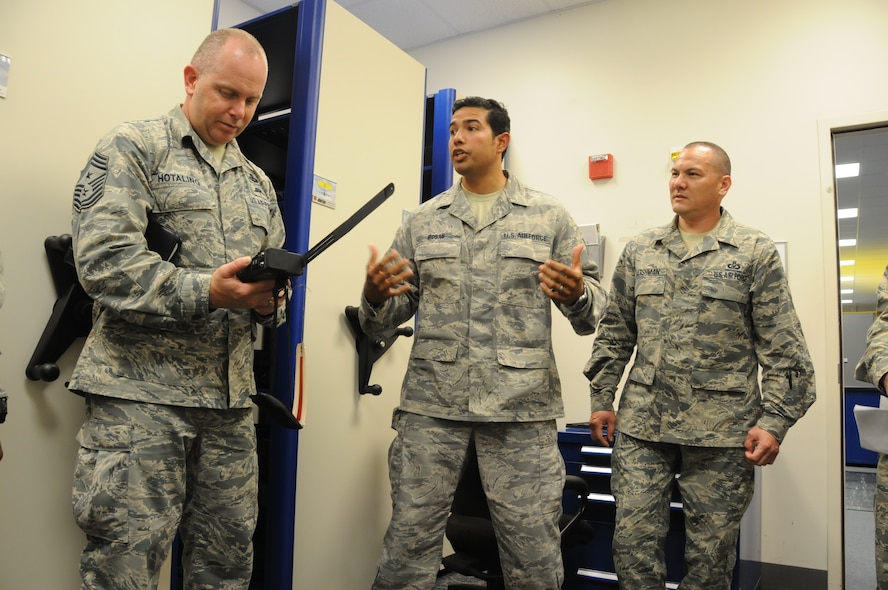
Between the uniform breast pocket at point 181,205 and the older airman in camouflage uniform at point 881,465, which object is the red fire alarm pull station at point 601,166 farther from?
the uniform breast pocket at point 181,205

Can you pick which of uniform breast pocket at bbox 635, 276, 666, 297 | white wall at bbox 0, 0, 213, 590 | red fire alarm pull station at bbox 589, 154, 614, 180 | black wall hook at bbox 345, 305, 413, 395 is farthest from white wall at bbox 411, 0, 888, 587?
white wall at bbox 0, 0, 213, 590

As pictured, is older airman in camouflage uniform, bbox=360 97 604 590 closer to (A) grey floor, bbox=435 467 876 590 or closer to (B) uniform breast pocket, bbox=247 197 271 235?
(B) uniform breast pocket, bbox=247 197 271 235

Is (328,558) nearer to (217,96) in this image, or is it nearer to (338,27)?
(217,96)

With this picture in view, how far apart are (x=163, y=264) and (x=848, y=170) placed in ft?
22.4

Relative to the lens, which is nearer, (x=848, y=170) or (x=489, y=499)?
(x=489, y=499)

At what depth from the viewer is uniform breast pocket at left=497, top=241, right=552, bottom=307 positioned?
1806 mm

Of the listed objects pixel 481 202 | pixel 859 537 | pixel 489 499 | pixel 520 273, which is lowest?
pixel 859 537

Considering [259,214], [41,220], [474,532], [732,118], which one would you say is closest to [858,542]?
[732,118]

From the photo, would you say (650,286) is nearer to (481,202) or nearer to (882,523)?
(481,202)

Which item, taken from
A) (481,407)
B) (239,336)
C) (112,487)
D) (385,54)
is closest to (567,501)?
(481,407)

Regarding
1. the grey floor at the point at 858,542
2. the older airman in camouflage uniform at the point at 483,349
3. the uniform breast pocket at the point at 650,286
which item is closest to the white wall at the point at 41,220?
the older airman in camouflage uniform at the point at 483,349

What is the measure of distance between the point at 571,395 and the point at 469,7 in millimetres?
2418

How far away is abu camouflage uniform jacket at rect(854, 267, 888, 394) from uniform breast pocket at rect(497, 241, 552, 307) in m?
1.04

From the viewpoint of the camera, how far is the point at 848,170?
20.6 ft
